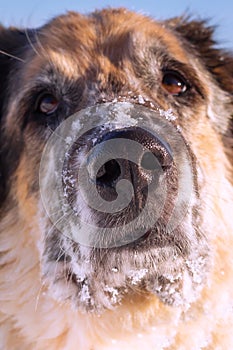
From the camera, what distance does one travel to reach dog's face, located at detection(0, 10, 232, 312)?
304cm

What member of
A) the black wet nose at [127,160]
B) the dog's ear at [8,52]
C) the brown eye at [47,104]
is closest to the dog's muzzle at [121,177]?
the black wet nose at [127,160]

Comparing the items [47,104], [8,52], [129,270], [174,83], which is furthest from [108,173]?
[8,52]

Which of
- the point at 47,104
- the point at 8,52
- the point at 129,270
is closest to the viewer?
the point at 129,270

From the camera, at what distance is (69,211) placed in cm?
329

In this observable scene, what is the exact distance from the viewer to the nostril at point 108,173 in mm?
2920

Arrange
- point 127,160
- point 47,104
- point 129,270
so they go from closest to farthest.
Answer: point 127,160 → point 129,270 → point 47,104

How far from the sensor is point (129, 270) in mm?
3205

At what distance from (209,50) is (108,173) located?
2285mm

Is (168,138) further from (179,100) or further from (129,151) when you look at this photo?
(179,100)

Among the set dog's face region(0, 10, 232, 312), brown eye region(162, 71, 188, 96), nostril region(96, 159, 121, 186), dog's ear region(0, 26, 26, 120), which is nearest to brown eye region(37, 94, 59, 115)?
dog's face region(0, 10, 232, 312)

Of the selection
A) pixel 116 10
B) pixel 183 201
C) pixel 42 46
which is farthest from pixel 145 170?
pixel 116 10

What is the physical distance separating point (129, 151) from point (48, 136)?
1.24 metres

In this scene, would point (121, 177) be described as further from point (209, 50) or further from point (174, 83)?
point (209, 50)

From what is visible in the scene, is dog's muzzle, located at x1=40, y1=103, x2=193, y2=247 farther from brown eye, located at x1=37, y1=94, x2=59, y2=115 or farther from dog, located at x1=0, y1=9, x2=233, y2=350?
brown eye, located at x1=37, y1=94, x2=59, y2=115
